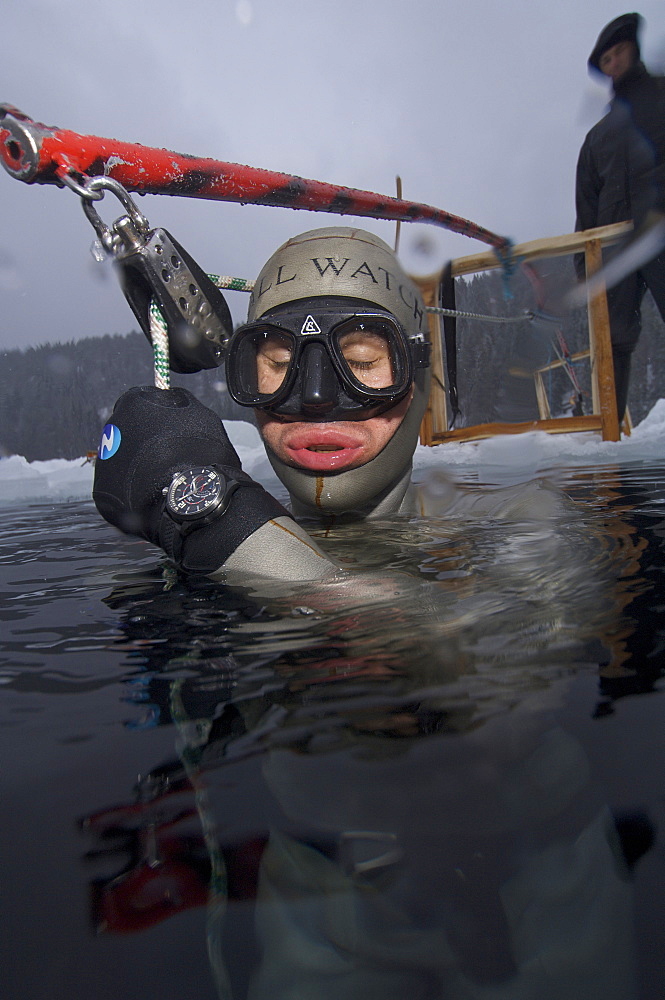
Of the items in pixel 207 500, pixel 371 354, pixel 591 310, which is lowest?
pixel 207 500

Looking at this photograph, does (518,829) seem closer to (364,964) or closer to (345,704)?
(364,964)

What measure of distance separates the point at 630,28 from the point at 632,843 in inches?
257

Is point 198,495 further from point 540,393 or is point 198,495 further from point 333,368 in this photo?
point 540,393

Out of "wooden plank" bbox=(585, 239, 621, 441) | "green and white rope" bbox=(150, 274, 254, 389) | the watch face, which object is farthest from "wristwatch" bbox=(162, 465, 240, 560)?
"wooden plank" bbox=(585, 239, 621, 441)

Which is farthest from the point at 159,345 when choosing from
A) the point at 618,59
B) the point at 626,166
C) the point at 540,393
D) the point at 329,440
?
the point at 540,393

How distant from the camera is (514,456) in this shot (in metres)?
6.27

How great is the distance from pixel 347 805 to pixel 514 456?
19.9 feet

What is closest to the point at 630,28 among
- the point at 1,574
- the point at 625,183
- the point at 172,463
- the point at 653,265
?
the point at 625,183

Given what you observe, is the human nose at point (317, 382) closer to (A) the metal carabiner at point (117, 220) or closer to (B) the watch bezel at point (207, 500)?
(B) the watch bezel at point (207, 500)

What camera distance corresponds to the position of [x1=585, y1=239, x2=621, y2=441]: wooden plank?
212 inches

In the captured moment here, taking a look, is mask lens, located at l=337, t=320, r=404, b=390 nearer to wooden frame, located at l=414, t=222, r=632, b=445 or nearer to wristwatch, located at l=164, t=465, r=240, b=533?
wristwatch, located at l=164, t=465, r=240, b=533

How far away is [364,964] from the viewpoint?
47 centimetres

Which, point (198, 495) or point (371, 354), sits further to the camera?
point (371, 354)

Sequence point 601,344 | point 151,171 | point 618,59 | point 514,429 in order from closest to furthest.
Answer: point 151,171 < point 618,59 < point 601,344 < point 514,429
